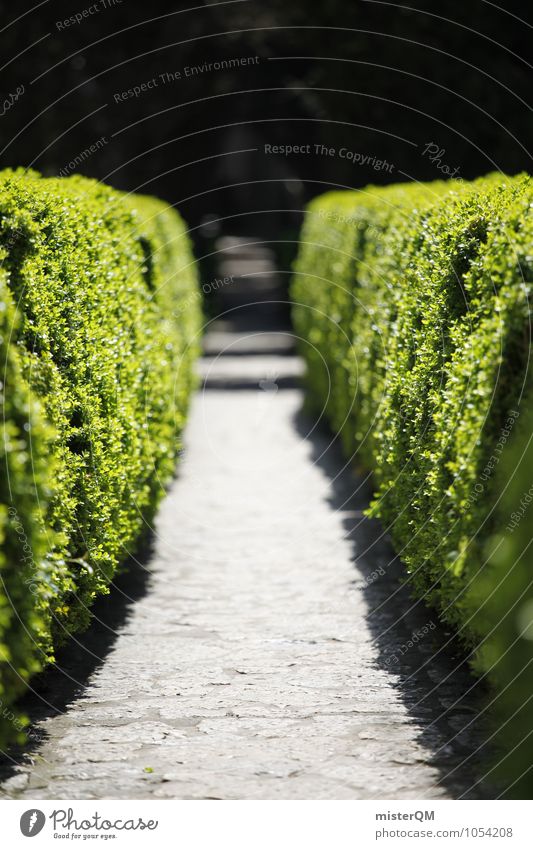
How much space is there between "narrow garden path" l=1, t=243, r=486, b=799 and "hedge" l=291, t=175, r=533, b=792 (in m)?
0.48

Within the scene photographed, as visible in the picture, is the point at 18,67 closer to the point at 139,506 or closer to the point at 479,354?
the point at 139,506

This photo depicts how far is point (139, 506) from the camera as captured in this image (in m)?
7.77

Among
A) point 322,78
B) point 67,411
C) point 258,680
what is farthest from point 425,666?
point 322,78

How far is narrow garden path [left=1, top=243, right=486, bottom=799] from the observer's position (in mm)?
4801

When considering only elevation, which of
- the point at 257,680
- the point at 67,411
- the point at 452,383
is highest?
the point at 452,383

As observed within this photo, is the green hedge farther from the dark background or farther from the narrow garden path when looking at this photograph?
the dark background

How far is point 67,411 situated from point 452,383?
7.30 feet

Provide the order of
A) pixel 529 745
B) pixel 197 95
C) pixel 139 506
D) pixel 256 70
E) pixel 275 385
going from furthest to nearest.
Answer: pixel 256 70, pixel 197 95, pixel 275 385, pixel 139 506, pixel 529 745

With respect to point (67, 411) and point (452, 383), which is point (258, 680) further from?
point (452, 383)

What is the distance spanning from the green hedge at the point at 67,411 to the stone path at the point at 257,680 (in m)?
0.41

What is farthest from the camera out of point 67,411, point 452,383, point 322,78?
point 322,78

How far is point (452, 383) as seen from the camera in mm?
5621

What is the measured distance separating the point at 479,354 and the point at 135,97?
62.9ft
